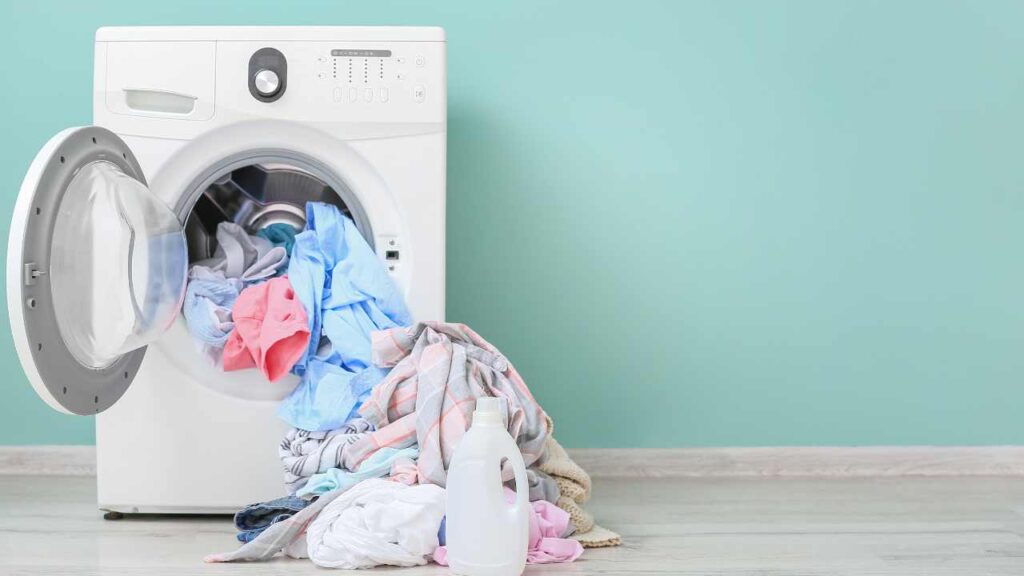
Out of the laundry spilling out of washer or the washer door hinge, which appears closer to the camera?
the washer door hinge

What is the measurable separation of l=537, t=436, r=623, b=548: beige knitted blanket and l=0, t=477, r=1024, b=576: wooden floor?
0.10 ft

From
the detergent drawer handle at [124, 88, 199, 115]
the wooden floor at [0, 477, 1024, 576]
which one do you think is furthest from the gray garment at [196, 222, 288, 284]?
the wooden floor at [0, 477, 1024, 576]

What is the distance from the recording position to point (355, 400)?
193 centimetres

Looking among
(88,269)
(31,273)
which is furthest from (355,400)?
(31,273)

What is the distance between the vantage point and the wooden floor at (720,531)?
5.73 ft

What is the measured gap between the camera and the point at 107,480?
6.61 feet

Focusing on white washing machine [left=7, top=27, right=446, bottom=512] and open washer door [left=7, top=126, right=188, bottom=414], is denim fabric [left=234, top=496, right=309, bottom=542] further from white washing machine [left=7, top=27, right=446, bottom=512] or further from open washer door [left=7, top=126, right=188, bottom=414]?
open washer door [left=7, top=126, right=188, bottom=414]

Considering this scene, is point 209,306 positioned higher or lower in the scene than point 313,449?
higher

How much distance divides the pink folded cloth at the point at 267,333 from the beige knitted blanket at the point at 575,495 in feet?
1.70

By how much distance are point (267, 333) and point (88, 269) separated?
0.34 metres

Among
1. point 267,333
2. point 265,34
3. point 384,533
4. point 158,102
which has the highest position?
point 265,34

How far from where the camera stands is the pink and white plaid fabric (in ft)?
5.93

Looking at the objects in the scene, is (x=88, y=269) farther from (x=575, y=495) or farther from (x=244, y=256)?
(x=575, y=495)

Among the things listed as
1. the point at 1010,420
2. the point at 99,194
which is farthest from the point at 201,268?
the point at 1010,420
